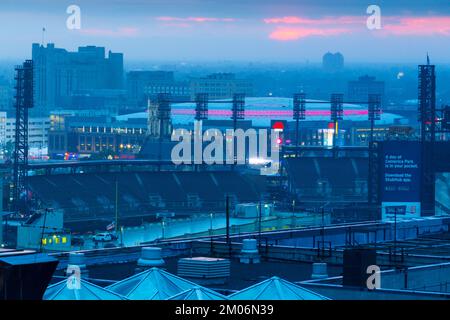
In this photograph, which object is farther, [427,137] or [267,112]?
[267,112]

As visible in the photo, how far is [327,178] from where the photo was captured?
62.7m

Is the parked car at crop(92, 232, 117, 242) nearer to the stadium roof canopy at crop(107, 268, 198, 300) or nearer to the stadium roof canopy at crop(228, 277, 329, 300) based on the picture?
the stadium roof canopy at crop(107, 268, 198, 300)

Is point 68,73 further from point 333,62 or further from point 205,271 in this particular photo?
point 205,271

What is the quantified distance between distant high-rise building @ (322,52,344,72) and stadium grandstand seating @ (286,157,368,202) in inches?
4311

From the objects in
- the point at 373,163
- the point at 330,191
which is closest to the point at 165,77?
the point at 330,191

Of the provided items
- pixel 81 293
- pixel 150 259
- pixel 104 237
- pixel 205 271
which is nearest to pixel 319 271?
pixel 205 271

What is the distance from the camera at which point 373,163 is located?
51.8 m

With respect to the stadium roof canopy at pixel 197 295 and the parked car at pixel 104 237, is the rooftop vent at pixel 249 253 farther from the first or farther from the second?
the parked car at pixel 104 237

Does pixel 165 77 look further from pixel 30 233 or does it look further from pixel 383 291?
pixel 383 291

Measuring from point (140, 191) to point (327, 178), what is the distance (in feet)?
33.6

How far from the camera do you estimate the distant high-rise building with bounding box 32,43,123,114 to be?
445 feet

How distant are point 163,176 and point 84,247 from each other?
2169 centimetres

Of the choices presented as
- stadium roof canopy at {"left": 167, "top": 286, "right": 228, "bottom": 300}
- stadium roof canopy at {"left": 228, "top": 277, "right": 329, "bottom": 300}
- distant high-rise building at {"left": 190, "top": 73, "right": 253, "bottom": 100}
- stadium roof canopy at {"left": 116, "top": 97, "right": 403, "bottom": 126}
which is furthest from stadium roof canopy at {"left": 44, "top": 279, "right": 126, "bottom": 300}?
distant high-rise building at {"left": 190, "top": 73, "right": 253, "bottom": 100}
